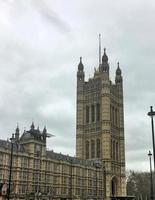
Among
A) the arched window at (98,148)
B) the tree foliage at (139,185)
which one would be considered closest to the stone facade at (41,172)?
the arched window at (98,148)

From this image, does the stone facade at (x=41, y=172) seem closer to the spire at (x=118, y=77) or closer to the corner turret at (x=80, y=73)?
the corner turret at (x=80, y=73)

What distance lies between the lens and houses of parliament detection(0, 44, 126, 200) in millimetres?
88125

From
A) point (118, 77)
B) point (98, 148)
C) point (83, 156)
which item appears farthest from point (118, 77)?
point (83, 156)

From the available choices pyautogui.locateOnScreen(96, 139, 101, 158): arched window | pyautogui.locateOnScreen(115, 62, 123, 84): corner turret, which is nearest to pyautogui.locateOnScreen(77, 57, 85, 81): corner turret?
pyautogui.locateOnScreen(115, 62, 123, 84): corner turret

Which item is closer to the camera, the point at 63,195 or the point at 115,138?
the point at 63,195

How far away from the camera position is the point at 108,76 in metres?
139

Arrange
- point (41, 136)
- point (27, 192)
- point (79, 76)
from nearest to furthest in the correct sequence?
1. point (27, 192)
2. point (41, 136)
3. point (79, 76)

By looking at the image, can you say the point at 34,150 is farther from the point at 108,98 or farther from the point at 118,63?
the point at 118,63

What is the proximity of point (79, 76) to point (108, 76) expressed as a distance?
13.7 metres

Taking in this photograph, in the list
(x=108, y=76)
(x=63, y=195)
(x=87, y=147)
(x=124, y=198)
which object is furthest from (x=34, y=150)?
(x=108, y=76)

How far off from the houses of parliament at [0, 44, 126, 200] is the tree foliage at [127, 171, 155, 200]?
22090 millimetres

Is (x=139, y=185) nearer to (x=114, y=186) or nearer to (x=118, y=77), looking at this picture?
(x=114, y=186)

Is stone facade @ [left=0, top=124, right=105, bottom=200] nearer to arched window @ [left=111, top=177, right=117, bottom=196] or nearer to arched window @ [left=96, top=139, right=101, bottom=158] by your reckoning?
arched window @ [left=111, top=177, right=117, bottom=196]

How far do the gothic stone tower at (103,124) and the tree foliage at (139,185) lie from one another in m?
22.0
